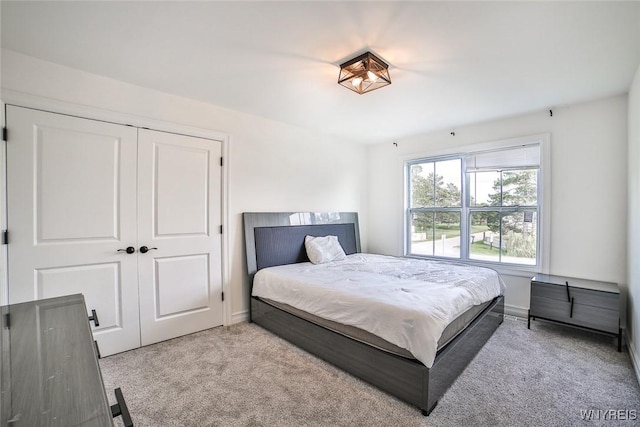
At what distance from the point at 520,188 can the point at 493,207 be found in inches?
14.7

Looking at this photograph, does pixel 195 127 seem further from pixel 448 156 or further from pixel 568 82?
pixel 568 82

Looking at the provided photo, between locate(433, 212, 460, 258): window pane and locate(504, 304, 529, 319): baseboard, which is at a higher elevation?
locate(433, 212, 460, 258): window pane

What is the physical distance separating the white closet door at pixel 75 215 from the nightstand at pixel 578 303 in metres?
4.05

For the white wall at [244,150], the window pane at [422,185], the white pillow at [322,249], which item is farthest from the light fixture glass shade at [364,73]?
the window pane at [422,185]

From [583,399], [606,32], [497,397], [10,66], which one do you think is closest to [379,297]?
[497,397]

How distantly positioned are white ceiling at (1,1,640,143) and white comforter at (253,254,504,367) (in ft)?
5.96

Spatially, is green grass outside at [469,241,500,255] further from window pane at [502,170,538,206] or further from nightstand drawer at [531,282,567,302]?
nightstand drawer at [531,282,567,302]

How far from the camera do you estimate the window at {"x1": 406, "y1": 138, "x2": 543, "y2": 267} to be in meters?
3.50

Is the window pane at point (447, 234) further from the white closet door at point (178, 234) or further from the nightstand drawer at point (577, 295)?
the white closet door at point (178, 234)

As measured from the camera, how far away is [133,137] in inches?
104

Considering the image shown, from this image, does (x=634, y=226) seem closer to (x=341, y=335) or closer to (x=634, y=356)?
(x=634, y=356)

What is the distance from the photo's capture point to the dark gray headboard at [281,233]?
3389mm

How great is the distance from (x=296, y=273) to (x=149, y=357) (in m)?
1.50

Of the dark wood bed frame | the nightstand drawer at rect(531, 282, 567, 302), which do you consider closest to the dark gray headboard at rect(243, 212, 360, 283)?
the dark wood bed frame
